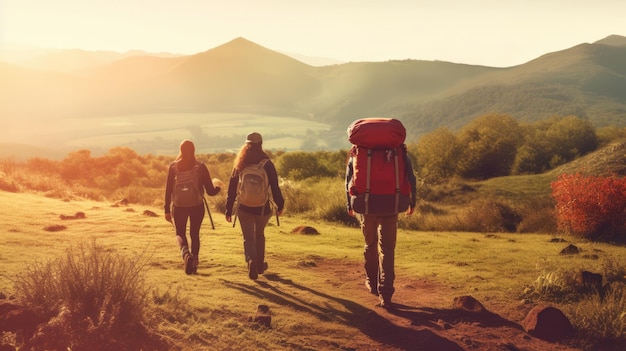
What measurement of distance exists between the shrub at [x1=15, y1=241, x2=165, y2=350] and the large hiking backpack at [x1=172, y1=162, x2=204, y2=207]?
7.79ft

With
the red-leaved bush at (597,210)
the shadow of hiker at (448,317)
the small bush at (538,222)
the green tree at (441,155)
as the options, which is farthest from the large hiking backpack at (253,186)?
the green tree at (441,155)

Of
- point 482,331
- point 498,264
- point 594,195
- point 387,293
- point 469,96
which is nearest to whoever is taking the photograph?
point 482,331

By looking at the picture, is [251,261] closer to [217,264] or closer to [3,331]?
[217,264]

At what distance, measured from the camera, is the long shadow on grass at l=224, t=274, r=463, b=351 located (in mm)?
6117

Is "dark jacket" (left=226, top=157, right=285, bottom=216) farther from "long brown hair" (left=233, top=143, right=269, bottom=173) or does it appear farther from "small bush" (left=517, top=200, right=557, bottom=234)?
"small bush" (left=517, top=200, right=557, bottom=234)

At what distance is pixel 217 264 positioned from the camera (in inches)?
377

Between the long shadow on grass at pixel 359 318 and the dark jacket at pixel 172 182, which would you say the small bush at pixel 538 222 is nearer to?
the long shadow on grass at pixel 359 318

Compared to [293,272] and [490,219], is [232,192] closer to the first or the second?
[293,272]

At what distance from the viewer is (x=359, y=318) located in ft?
22.6

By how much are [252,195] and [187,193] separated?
1133mm

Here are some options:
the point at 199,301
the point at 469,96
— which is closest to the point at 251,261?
the point at 199,301

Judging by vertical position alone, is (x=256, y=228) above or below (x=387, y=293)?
above

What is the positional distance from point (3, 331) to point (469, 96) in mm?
172734

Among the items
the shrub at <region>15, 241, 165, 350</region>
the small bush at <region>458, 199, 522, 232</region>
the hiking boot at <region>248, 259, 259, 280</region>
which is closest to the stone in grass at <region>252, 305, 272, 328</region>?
the shrub at <region>15, 241, 165, 350</region>
